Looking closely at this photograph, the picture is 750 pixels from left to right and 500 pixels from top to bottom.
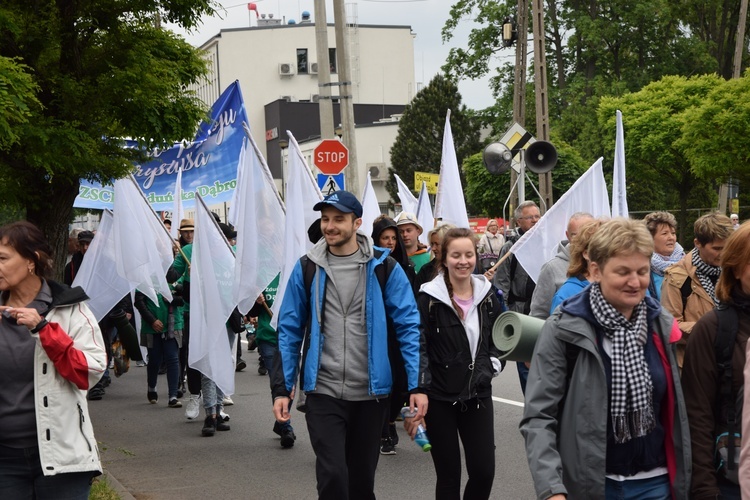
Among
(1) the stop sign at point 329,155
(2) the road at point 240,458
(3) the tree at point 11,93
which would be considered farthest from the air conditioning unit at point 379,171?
(3) the tree at point 11,93

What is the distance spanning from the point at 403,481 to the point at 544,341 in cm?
424

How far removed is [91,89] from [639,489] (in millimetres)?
6218

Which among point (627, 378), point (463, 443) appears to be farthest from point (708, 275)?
point (627, 378)

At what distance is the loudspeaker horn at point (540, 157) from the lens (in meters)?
14.8

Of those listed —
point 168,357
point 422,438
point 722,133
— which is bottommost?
point 168,357

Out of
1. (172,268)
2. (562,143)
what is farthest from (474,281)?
(562,143)

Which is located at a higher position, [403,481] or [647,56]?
[647,56]

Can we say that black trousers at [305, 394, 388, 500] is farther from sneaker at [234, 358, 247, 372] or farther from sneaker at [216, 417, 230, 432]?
sneaker at [234, 358, 247, 372]

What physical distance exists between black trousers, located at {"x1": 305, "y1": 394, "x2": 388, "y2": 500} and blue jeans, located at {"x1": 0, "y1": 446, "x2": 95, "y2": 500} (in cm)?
132

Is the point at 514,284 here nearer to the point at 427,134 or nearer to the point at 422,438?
the point at 422,438

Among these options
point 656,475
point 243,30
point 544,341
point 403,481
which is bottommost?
point 403,481

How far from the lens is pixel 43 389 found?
167 inches

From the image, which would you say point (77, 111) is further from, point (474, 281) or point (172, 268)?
point (474, 281)

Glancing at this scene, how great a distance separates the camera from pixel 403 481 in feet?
25.1
